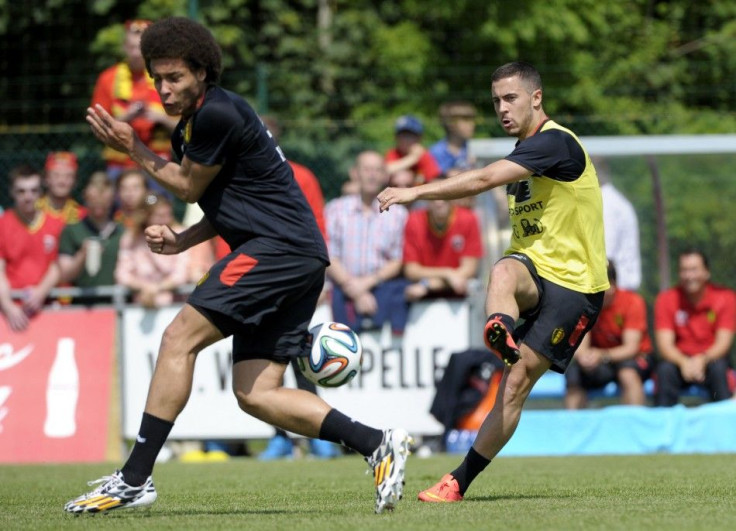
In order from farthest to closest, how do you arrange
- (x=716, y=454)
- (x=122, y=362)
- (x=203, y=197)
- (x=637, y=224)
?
(x=637, y=224), (x=122, y=362), (x=716, y=454), (x=203, y=197)

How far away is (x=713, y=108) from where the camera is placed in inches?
647

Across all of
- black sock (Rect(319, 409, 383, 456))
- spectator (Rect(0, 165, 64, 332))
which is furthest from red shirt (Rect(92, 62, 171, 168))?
black sock (Rect(319, 409, 383, 456))

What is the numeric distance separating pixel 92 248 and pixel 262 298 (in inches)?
257

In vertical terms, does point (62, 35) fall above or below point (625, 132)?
above

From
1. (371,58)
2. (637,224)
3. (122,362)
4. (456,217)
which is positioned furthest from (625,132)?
(122,362)

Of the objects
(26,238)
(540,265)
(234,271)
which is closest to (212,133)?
(234,271)

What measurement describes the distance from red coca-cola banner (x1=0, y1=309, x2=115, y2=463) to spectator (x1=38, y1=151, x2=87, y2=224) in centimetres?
120

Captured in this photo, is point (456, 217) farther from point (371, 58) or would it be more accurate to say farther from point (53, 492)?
point (371, 58)

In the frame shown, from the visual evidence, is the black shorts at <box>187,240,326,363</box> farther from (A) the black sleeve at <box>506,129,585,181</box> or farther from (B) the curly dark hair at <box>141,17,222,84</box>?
(A) the black sleeve at <box>506,129,585,181</box>

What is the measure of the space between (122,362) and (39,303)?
36.2 inches

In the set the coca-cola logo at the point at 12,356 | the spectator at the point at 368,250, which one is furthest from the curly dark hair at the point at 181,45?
the coca-cola logo at the point at 12,356

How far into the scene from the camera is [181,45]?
618cm

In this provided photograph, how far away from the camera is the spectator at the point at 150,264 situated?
12.2 metres

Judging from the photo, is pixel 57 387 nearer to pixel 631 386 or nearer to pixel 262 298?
pixel 631 386
